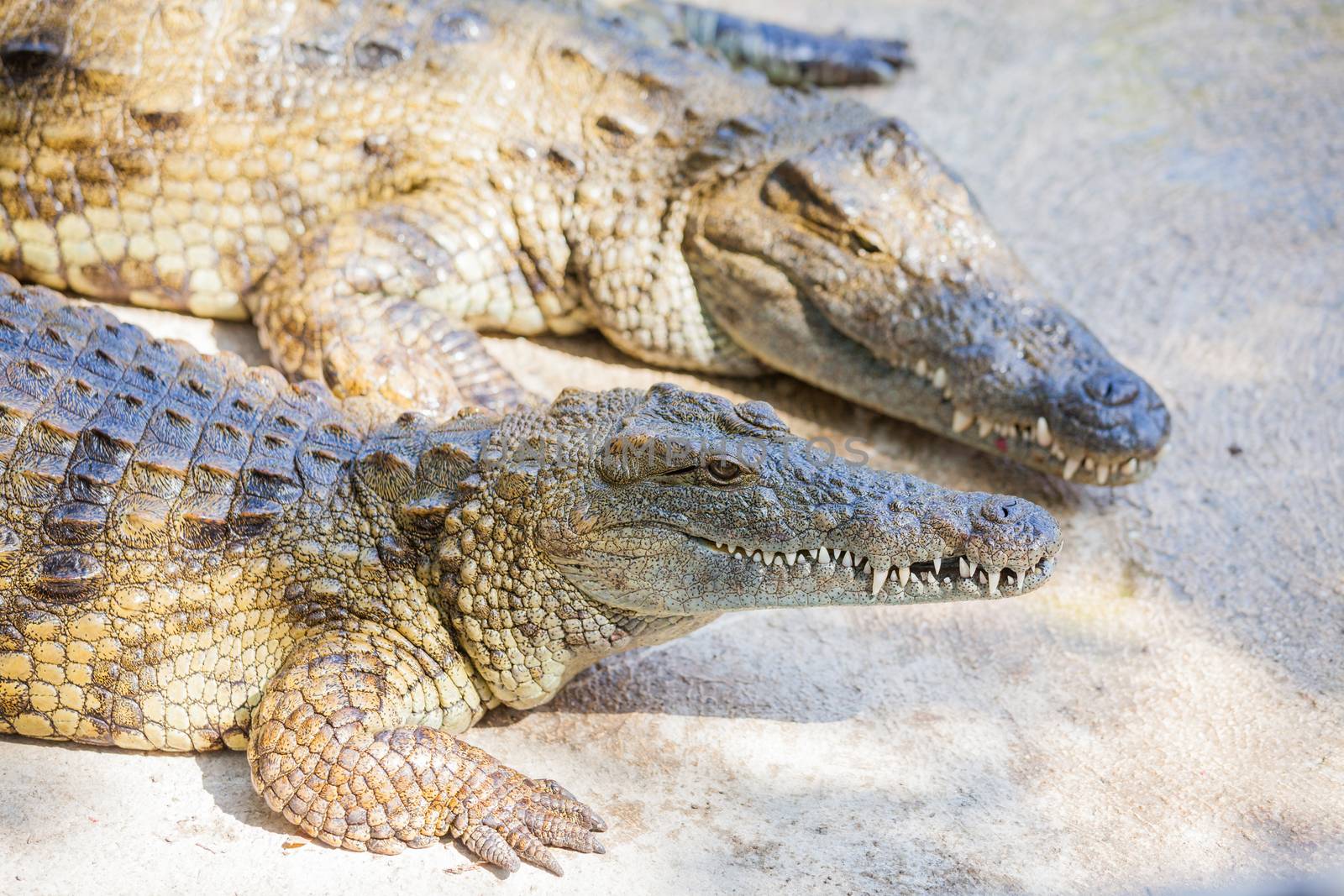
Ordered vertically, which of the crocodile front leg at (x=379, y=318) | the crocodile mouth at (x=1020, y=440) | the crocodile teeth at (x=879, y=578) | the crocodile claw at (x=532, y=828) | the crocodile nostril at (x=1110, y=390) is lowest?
the crocodile claw at (x=532, y=828)

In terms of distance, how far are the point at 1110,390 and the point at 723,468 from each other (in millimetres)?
1962

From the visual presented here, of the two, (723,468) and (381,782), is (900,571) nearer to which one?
(723,468)

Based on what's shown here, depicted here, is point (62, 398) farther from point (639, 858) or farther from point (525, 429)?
point (639, 858)

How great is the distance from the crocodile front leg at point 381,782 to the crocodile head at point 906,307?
2.24 metres

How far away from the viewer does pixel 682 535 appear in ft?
10.7

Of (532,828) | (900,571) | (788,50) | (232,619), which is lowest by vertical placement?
(532,828)

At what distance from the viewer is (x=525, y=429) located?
3486 mm


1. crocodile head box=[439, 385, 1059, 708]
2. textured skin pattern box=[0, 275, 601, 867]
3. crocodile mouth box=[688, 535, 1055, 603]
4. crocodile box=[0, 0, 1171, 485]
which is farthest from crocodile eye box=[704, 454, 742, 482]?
crocodile box=[0, 0, 1171, 485]

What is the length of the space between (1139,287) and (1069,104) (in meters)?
1.62

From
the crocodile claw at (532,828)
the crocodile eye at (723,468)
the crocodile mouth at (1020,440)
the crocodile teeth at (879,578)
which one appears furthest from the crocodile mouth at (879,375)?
the crocodile claw at (532,828)

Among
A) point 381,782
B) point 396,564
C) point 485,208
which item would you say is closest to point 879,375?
point 485,208

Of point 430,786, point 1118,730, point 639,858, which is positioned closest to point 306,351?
point 430,786

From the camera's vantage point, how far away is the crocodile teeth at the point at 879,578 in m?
3.20

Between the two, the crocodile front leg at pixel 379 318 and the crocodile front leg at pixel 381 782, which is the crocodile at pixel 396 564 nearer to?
the crocodile front leg at pixel 381 782
